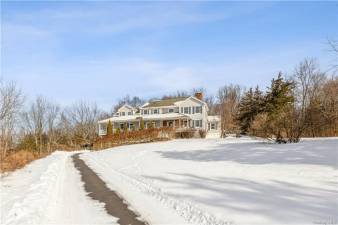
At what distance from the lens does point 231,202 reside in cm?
1016

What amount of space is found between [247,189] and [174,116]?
156ft

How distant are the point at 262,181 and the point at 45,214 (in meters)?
7.16

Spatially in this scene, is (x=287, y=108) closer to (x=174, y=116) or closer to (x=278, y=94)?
(x=278, y=94)

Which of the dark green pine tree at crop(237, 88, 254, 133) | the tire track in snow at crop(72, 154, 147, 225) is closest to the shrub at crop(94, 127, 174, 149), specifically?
the dark green pine tree at crop(237, 88, 254, 133)

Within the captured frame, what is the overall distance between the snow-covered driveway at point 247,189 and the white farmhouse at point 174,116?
37868 mm

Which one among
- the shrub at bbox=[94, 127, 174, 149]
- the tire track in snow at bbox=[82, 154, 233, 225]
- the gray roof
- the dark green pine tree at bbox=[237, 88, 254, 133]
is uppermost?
the gray roof

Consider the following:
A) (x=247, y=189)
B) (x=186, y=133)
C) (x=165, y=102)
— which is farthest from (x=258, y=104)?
(x=247, y=189)

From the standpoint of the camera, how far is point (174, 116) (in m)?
59.2

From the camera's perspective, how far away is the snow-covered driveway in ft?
28.5

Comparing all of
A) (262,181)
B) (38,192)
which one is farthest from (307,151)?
(38,192)

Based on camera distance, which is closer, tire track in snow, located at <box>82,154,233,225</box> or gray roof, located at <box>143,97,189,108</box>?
tire track in snow, located at <box>82,154,233,225</box>

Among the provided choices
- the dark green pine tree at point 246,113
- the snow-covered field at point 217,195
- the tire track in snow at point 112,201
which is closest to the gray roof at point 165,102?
the dark green pine tree at point 246,113

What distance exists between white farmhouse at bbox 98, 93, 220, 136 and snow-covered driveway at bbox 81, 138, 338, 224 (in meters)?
37.9

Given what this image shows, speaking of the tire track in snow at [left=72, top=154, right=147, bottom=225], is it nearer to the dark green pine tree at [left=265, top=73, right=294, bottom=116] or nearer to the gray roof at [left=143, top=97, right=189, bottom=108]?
the dark green pine tree at [left=265, top=73, right=294, bottom=116]
